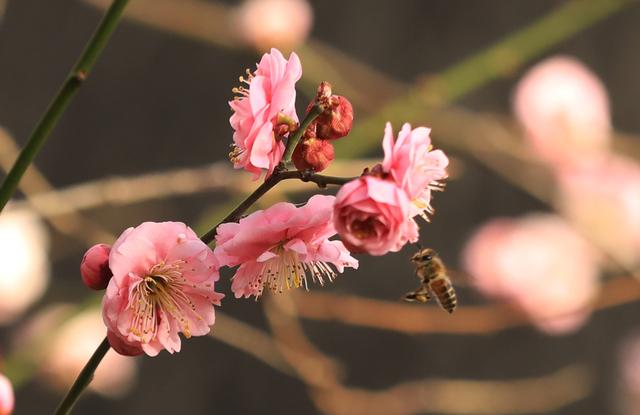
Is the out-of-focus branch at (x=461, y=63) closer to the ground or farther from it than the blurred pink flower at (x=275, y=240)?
farther from it

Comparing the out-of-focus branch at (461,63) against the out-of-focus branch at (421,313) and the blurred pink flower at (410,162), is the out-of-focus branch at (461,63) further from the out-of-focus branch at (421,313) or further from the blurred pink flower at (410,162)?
Result: the blurred pink flower at (410,162)

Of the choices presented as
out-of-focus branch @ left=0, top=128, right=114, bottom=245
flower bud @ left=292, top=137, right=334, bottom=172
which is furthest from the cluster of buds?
out-of-focus branch @ left=0, top=128, right=114, bottom=245

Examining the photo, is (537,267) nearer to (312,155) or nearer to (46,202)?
(46,202)

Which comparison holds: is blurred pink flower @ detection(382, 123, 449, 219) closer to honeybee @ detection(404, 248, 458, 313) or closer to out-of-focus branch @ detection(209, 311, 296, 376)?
honeybee @ detection(404, 248, 458, 313)

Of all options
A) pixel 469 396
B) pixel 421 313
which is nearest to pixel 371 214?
pixel 421 313

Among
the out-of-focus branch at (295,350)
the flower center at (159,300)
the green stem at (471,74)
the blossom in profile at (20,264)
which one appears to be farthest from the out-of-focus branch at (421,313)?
the flower center at (159,300)
